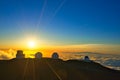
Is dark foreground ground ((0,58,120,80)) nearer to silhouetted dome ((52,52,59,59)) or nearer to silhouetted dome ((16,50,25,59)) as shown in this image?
silhouetted dome ((16,50,25,59))

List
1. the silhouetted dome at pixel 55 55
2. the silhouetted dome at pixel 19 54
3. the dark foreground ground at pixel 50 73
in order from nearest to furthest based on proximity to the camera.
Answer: the dark foreground ground at pixel 50 73
the silhouetted dome at pixel 19 54
the silhouetted dome at pixel 55 55

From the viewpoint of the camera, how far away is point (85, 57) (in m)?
78.1

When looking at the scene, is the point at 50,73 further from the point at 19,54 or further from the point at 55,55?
the point at 55,55

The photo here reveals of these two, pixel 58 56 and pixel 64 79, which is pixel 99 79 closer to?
pixel 64 79

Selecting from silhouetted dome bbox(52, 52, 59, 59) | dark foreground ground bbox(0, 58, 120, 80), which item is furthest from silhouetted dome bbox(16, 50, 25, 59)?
dark foreground ground bbox(0, 58, 120, 80)

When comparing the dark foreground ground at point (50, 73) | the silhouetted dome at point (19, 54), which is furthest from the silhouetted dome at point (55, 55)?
the dark foreground ground at point (50, 73)

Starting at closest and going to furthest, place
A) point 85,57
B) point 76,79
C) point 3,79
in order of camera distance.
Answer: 1. point 3,79
2. point 76,79
3. point 85,57

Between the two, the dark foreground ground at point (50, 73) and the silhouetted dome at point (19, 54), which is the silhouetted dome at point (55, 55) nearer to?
the silhouetted dome at point (19, 54)

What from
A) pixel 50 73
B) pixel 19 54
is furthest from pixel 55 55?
pixel 50 73

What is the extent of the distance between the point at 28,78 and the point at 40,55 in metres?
55.3

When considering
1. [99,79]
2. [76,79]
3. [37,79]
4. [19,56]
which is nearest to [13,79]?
[37,79]

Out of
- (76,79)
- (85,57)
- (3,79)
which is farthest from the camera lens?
(85,57)

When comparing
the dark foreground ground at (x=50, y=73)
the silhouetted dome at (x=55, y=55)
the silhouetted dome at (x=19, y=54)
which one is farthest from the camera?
the silhouetted dome at (x=55, y=55)

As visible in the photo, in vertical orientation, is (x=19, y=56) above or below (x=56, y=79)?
above
